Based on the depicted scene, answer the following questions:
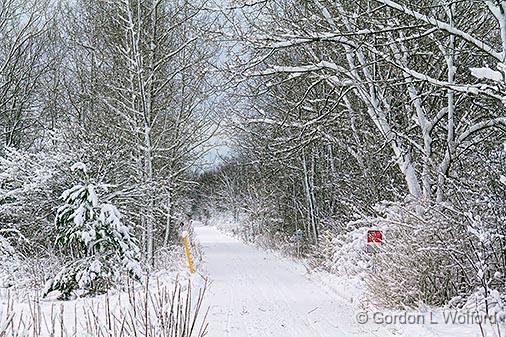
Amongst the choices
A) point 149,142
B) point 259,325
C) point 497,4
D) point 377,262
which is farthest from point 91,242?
point 497,4

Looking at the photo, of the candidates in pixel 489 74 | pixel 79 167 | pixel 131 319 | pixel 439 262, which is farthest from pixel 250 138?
pixel 131 319

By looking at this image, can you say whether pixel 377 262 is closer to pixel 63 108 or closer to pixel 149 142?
pixel 149 142

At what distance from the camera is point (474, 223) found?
6.21 m

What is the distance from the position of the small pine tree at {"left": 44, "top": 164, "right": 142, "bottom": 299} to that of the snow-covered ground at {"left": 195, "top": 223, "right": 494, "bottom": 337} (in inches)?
86.4

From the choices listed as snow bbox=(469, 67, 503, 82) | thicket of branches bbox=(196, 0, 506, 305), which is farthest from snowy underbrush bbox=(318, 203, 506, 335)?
snow bbox=(469, 67, 503, 82)

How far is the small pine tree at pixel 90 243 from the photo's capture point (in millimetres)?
11656

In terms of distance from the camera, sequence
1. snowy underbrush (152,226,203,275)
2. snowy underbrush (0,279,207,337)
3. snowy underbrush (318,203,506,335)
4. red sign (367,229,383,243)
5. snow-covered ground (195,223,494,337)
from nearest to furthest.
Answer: snowy underbrush (0,279,207,337) < snowy underbrush (318,203,506,335) < snow-covered ground (195,223,494,337) < red sign (367,229,383,243) < snowy underbrush (152,226,203,275)

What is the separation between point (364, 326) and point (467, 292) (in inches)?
55.4

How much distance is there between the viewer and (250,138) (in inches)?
794

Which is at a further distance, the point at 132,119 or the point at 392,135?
the point at 132,119

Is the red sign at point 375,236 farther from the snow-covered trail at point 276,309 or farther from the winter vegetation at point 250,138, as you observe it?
the snow-covered trail at point 276,309

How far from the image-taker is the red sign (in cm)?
884

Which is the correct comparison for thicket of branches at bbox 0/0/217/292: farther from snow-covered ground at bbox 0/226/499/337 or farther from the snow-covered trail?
the snow-covered trail

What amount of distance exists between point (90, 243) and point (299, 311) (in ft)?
17.5
